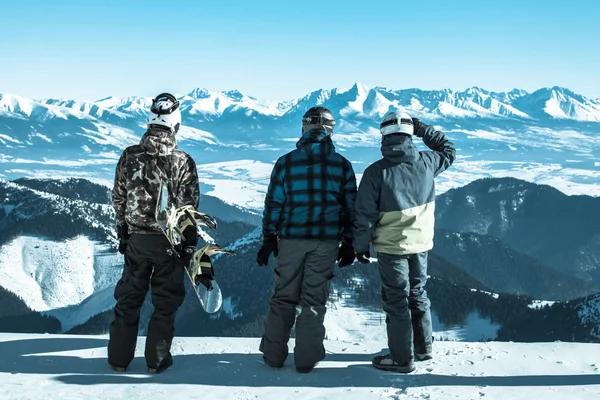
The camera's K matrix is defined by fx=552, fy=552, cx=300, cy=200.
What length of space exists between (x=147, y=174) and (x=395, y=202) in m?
3.57

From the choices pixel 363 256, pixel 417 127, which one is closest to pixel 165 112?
pixel 363 256

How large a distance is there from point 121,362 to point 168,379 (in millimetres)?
783

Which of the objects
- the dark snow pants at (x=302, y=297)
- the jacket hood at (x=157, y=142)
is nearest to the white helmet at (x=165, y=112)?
the jacket hood at (x=157, y=142)

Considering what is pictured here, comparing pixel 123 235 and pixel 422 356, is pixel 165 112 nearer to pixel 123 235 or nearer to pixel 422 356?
pixel 123 235

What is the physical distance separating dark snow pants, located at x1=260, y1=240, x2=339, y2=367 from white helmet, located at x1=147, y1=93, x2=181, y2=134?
2366 millimetres

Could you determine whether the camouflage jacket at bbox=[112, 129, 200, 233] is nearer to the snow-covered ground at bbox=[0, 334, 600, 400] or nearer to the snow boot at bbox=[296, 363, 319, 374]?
the snow-covered ground at bbox=[0, 334, 600, 400]

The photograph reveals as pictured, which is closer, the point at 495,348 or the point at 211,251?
the point at 211,251

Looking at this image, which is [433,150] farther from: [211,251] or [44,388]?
[44,388]

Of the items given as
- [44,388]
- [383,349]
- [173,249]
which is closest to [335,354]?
[383,349]

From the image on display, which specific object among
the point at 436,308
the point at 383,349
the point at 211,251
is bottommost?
the point at 436,308

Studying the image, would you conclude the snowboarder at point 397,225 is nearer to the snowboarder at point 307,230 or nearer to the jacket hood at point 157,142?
the snowboarder at point 307,230

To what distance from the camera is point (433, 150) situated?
29.1 feet

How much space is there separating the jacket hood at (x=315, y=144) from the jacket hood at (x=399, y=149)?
0.82 meters

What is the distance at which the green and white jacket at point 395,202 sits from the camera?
780 cm
